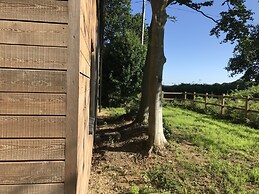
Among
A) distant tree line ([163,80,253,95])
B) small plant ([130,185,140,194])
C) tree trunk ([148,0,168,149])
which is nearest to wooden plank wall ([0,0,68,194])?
small plant ([130,185,140,194])

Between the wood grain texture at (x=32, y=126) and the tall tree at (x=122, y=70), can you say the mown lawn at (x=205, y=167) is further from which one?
the tall tree at (x=122, y=70)

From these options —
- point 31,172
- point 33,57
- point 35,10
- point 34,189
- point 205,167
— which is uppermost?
point 35,10

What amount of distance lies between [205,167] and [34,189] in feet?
16.2

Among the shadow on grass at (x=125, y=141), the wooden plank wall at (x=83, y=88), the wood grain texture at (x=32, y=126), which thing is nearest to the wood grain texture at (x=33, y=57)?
the wooden plank wall at (x=83, y=88)

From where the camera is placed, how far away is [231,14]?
9172mm

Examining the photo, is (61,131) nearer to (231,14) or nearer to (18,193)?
(18,193)

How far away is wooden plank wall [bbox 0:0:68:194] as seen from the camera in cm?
215

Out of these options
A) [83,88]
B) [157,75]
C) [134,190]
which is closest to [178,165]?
[134,190]

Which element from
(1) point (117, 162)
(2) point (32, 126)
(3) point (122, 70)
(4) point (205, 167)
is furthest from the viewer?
(3) point (122, 70)

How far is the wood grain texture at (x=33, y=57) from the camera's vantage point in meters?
2.15

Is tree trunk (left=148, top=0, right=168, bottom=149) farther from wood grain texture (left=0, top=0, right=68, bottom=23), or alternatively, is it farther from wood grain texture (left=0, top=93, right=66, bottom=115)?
wood grain texture (left=0, top=0, right=68, bottom=23)

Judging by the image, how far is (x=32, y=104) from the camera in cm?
218

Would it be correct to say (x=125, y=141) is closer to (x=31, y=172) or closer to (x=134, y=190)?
(x=134, y=190)

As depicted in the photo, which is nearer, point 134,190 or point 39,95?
point 39,95
